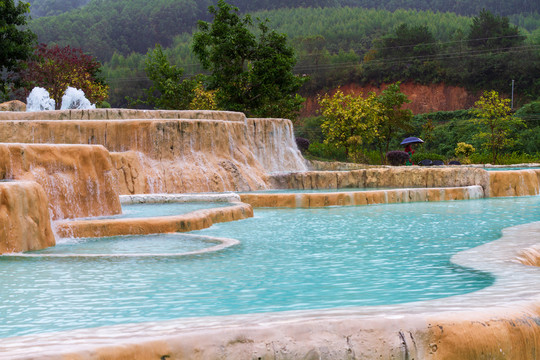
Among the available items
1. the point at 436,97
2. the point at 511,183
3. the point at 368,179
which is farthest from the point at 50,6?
the point at 511,183

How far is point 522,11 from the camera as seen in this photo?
8681cm

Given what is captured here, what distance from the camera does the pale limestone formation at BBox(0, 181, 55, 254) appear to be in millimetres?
6512

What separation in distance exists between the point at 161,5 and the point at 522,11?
50.7m

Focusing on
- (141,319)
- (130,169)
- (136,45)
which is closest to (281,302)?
(141,319)

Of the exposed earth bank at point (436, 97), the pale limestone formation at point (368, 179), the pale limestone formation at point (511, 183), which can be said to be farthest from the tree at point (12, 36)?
the exposed earth bank at point (436, 97)

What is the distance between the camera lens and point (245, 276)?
16.4ft

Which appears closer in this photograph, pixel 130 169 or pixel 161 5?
pixel 130 169

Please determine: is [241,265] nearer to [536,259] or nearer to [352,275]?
[352,275]

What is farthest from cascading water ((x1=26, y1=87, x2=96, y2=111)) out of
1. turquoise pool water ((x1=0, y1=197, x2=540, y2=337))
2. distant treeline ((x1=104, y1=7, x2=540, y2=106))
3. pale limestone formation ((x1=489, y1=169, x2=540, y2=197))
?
distant treeline ((x1=104, y1=7, x2=540, y2=106))

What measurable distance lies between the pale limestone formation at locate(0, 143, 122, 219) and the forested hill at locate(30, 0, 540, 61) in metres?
77.7

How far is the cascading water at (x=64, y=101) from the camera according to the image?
2873 cm

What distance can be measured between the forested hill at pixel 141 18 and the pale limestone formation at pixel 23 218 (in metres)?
80.5

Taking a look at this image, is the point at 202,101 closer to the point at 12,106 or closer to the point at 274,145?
the point at 12,106

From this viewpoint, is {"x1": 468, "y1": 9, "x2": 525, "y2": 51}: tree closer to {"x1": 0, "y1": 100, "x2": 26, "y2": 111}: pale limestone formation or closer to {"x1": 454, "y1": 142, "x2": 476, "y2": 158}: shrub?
{"x1": 454, "y1": 142, "x2": 476, "y2": 158}: shrub
